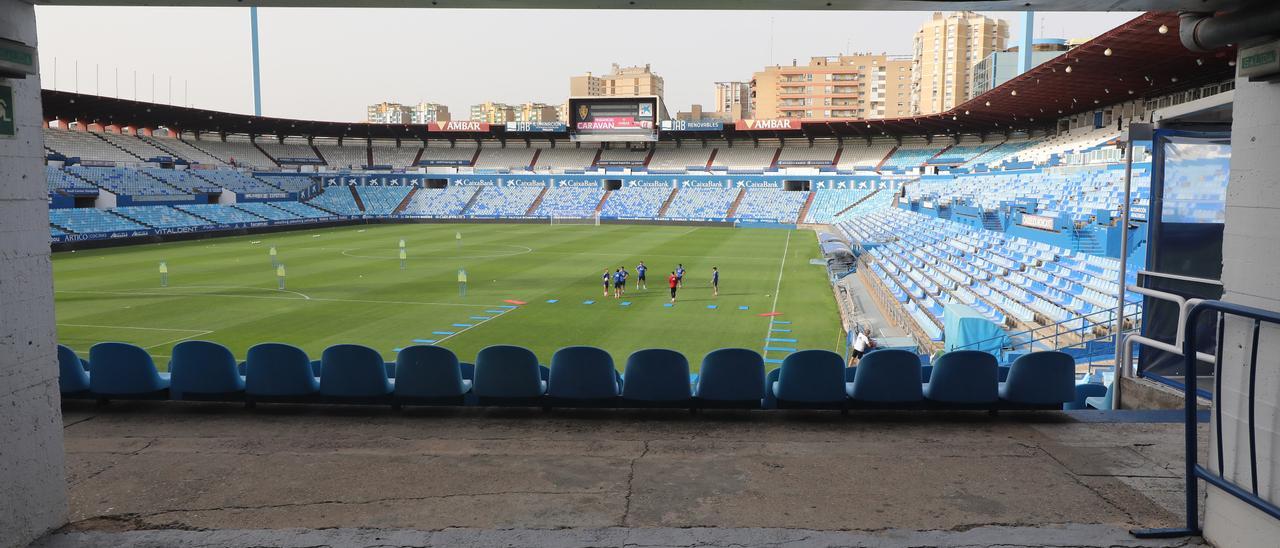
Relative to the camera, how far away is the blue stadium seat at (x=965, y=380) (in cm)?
760

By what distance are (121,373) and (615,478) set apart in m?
5.68

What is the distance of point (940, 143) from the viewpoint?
261 ft

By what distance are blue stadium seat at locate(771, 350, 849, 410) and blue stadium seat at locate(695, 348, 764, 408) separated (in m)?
0.28

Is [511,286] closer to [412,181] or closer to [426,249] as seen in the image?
[426,249]

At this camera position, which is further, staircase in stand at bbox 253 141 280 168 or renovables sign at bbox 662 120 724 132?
renovables sign at bbox 662 120 724 132

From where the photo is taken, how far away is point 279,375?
8094mm

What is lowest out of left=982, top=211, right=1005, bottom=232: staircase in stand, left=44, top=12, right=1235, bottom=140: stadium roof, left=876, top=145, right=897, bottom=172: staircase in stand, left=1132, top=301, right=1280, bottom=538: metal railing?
left=1132, top=301, right=1280, bottom=538: metal railing

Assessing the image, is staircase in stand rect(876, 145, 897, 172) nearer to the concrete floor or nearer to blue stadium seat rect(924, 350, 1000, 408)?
blue stadium seat rect(924, 350, 1000, 408)

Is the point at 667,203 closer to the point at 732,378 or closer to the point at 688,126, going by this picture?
the point at 688,126

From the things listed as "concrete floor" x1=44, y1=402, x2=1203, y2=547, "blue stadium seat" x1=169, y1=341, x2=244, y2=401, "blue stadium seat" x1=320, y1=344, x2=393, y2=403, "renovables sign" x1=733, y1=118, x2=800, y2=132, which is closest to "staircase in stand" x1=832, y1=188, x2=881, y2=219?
"renovables sign" x1=733, y1=118, x2=800, y2=132

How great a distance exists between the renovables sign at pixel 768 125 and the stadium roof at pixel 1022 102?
995 mm

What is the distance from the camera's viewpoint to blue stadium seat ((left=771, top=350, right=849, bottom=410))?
7.64 m

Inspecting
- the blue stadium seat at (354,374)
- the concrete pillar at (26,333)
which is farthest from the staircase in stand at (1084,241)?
the concrete pillar at (26,333)

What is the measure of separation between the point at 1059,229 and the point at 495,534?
23364 mm
